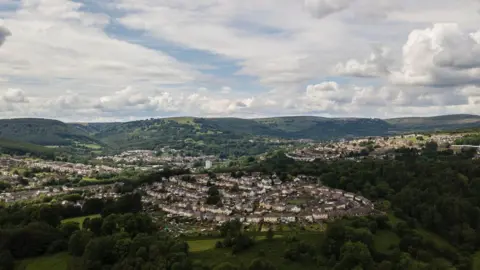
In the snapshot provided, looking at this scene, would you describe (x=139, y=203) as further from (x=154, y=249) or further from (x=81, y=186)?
(x=81, y=186)

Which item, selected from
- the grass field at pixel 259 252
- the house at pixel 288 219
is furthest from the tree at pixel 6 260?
the house at pixel 288 219

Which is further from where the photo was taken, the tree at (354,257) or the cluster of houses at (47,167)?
the cluster of houses at (47,167)

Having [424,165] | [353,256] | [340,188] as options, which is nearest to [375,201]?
[340,188]

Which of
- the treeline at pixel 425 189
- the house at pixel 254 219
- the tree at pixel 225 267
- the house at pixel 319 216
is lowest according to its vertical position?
the house at pixel 254 219

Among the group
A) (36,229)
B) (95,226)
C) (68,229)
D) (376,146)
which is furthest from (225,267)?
(376,146)

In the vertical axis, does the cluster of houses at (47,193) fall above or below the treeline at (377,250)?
below

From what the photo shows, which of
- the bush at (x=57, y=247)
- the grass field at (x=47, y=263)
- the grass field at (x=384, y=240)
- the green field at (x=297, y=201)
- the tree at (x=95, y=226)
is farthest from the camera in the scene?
the green field at (x=297, y=201)

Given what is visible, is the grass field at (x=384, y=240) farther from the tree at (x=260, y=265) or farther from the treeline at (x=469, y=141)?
the treeline at (x=469, y=141)
